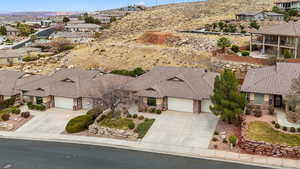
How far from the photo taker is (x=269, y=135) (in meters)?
28.4

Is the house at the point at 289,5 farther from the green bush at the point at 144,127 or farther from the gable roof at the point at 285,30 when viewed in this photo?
the green bush at the point at 144,127

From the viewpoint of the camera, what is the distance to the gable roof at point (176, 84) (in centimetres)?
3788

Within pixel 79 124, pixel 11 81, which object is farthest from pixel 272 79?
pixel 11 81

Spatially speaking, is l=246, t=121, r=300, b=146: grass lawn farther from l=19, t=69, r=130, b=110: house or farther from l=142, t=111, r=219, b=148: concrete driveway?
l=19, t=69, r=130, b=110: house

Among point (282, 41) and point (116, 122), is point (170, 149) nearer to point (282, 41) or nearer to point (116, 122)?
point (116, 122)

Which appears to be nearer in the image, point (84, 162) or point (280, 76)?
point (84, 162)

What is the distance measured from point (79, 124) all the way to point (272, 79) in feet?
76.8

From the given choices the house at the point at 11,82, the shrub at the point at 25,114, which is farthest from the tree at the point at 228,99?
the house at the point at 11,82

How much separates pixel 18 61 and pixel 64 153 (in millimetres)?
58775

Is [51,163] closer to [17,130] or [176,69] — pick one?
[17,130]

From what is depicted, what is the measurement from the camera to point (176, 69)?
4366cm

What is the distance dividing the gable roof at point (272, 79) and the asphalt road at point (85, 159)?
12233 millimetres

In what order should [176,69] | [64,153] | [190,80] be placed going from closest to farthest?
[64,153] → [190,80] → [176,69]

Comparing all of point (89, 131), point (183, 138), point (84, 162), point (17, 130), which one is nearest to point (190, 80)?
point (183, 138)
